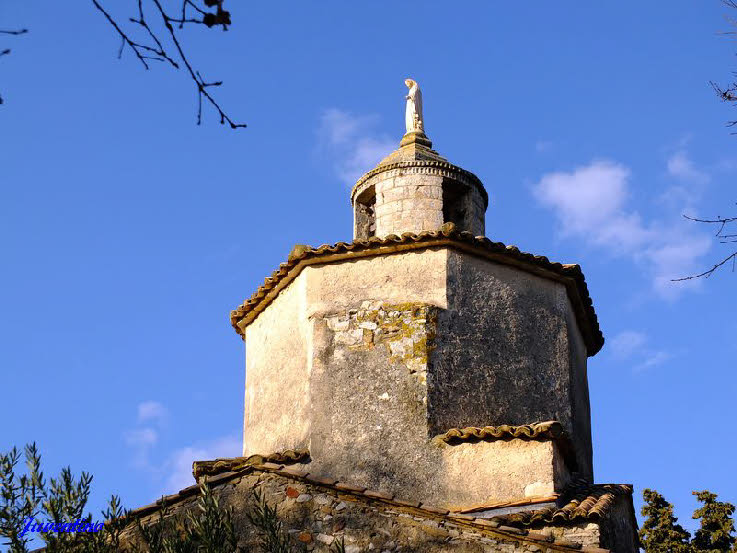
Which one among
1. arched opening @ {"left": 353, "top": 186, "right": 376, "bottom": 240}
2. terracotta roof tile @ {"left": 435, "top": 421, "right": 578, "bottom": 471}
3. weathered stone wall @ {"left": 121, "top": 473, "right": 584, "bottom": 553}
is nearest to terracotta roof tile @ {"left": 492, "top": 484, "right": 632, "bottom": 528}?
terracotta roof tile @ {"left": 435, "top": 421, "right": 578, "bottom": 471}

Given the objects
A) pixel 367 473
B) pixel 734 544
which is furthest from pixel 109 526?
pixel 734 544

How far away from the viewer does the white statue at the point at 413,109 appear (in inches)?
549

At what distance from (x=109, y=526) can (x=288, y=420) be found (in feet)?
14.7

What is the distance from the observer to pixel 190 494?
8.74m

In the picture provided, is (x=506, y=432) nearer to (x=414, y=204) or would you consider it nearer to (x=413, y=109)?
(x=414, y=204)

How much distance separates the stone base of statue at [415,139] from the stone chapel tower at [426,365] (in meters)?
1.03

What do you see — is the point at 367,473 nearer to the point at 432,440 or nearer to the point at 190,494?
the point at 432,440

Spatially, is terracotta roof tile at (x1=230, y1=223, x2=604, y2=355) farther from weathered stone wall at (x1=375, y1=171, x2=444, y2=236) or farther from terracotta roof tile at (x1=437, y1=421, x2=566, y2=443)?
terracotta roof tile at (x1=437, y1=421, x2=566, y2=443)

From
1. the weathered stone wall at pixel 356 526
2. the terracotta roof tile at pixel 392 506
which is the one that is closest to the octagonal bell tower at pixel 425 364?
the terracotta roof tile at pixel 392 506

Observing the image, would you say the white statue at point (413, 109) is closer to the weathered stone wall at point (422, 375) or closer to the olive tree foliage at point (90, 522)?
the weathered stone wall at point (422, 375)

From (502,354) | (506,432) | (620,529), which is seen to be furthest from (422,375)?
(620,529)

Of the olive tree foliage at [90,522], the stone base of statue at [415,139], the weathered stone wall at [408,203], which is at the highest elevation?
the stone base of statue at [415,139]

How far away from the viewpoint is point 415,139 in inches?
539

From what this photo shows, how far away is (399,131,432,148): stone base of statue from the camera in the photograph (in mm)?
13695
